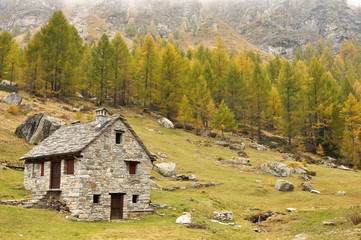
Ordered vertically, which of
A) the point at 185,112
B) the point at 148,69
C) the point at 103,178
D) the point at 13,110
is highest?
the point at 148,69

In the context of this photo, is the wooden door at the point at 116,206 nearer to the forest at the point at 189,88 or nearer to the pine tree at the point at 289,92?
the forest at the point at 189,88

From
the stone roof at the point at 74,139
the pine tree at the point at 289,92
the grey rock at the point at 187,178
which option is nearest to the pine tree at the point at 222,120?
the pine tree at the point at 289,92

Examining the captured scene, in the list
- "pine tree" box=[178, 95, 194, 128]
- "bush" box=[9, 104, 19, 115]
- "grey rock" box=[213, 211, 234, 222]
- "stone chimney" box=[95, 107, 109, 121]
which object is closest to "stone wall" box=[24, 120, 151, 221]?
"stone chimney" box=[95, 107, 109, 121]

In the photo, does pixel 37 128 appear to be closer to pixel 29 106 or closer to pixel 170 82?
pixel 29 106

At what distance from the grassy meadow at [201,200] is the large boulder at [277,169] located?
1.14 m

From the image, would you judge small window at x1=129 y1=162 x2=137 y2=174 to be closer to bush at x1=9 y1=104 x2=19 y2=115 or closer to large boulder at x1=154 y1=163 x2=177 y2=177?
large boulder at x1=154 y1=163 x2=177 y2=177

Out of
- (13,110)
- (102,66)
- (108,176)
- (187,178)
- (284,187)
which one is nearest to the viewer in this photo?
(108,176)

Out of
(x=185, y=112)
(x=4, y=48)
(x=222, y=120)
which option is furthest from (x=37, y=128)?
(x=222, y=120)

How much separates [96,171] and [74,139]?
4375 mm

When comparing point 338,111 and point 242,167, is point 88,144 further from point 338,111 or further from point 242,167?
point 338,111

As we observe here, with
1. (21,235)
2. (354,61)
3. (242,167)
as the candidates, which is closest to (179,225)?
(21,235)

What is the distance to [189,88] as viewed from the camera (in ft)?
237

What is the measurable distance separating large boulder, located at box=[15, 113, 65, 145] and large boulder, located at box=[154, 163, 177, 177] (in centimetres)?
1483

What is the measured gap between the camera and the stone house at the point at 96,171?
22.0 meters
